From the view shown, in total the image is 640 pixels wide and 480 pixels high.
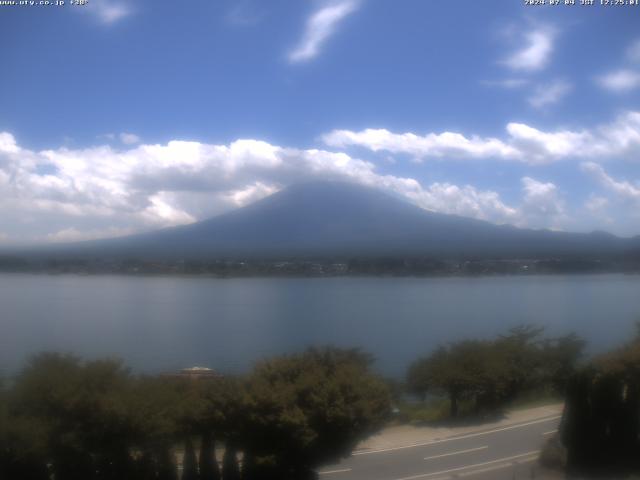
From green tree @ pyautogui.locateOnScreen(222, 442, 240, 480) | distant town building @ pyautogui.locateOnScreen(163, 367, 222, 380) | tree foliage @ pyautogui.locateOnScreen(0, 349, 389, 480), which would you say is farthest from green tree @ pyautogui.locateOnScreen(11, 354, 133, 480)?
distant town building @ pyautogui.locateOnScreen(163, 367, 222, 380)

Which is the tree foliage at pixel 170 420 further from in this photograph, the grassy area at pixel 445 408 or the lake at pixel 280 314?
the lake at pixel 280 314

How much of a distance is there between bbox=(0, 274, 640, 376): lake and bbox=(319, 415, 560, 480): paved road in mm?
4206

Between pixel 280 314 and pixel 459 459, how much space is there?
61.8 ft

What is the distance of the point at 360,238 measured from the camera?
164 feet

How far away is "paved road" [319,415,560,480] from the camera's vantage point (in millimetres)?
7871

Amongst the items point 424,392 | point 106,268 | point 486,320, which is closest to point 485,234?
point 486,320

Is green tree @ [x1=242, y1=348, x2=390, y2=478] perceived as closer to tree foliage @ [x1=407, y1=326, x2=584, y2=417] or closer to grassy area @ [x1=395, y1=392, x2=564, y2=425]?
grassy area @ [x1=395, y1=392, x2=564, y2=425]

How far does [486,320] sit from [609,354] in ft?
51.8

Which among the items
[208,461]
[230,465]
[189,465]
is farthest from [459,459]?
[189,465]

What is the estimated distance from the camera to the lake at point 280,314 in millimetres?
16938

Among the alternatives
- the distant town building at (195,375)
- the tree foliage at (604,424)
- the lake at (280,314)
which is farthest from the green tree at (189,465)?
the lake at (280,314)

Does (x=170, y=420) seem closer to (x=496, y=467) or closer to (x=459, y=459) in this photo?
(x=459, y=459)

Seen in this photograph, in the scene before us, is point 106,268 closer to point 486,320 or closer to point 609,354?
point 486,320

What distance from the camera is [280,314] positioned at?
27031mm
